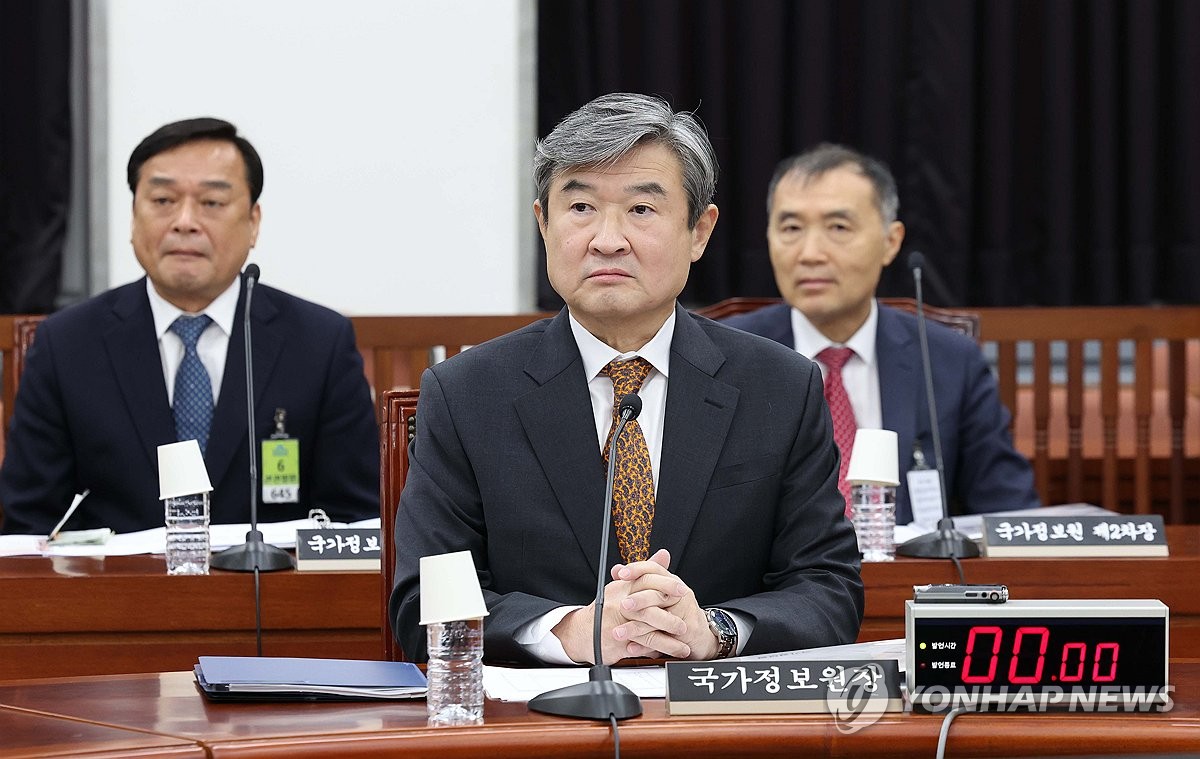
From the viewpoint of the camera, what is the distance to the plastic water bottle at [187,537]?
2381mm

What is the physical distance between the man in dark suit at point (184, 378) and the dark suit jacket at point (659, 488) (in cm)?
111

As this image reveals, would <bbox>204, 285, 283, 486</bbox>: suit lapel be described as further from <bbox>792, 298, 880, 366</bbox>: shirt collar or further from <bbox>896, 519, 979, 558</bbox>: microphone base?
<bbox>896, 519, 979, 558</bbox>: microphone base

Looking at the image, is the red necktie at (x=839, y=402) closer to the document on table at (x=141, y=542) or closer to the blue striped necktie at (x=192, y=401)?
the document on table at (x=141, y=542)

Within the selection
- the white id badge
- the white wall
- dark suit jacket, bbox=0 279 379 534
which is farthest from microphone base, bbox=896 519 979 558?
the white wall

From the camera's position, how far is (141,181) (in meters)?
3.18

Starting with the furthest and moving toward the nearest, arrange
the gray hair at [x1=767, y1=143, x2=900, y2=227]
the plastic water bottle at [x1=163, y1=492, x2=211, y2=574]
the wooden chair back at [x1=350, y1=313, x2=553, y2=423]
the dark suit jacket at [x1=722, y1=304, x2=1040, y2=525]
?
the wooden chair back at [x1=350, y1=313, x2=553, y2=423]
the gray hair at [x1=767, y1=143, x2=900, y2=227]
the dark suit jacket at [x1=722, y1=304, x2=1040, y2=525]
the plastic water bottle at [x1=163, y1=492, x2=211, y2=574]

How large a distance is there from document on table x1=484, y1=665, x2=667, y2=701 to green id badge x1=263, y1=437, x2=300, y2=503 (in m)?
1.26

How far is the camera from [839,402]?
325cm

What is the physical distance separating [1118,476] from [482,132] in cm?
202

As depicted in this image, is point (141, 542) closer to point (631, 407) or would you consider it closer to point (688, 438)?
point (688, 438)

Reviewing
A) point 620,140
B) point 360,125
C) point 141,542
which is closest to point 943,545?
point 620,140

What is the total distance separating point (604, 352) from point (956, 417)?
4.74ft

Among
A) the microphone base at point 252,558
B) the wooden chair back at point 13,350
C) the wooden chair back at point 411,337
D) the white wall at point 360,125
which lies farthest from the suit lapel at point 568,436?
the white wall at point 360,125

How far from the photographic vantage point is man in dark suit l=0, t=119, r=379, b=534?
2.96m
